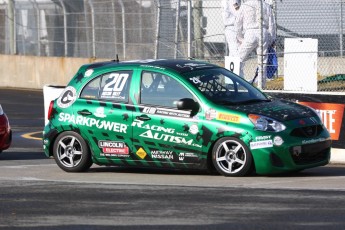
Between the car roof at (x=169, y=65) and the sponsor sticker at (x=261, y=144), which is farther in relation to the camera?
the car roof at (x=169, y=65)

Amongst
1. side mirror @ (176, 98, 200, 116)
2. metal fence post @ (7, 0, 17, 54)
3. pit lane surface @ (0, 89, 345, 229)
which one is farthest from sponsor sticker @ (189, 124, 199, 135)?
metal fence post @ (7, 0, 17, 54)

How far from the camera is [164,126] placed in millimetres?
13539

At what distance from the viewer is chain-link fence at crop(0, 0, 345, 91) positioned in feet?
59.2

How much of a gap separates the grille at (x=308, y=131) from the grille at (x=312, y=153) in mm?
136

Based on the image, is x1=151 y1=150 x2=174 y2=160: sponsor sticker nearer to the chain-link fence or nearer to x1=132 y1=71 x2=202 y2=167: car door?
x1=132 y1=71 x2=202 y2=167: car door

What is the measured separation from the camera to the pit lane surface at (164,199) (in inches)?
394

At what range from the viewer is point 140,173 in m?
14.2

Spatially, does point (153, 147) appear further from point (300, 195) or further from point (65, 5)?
point (65, 5)

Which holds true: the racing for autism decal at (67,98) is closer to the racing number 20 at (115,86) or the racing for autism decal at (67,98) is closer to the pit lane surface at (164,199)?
the racing number 20 at (115,86)

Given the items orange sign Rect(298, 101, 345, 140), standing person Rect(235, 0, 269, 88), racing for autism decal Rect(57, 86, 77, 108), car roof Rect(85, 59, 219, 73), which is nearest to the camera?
car roof Rect(85, 59, 219, 73)

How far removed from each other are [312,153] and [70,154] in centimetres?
315

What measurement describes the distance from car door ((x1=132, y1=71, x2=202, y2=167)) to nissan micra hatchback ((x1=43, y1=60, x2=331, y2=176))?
0.04 ft

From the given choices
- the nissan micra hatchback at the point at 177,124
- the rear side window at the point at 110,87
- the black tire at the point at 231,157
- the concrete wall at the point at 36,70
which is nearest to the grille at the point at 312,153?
the nissan micra hatchback at the point at 177,124

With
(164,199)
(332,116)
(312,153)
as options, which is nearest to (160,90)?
(312,153)
